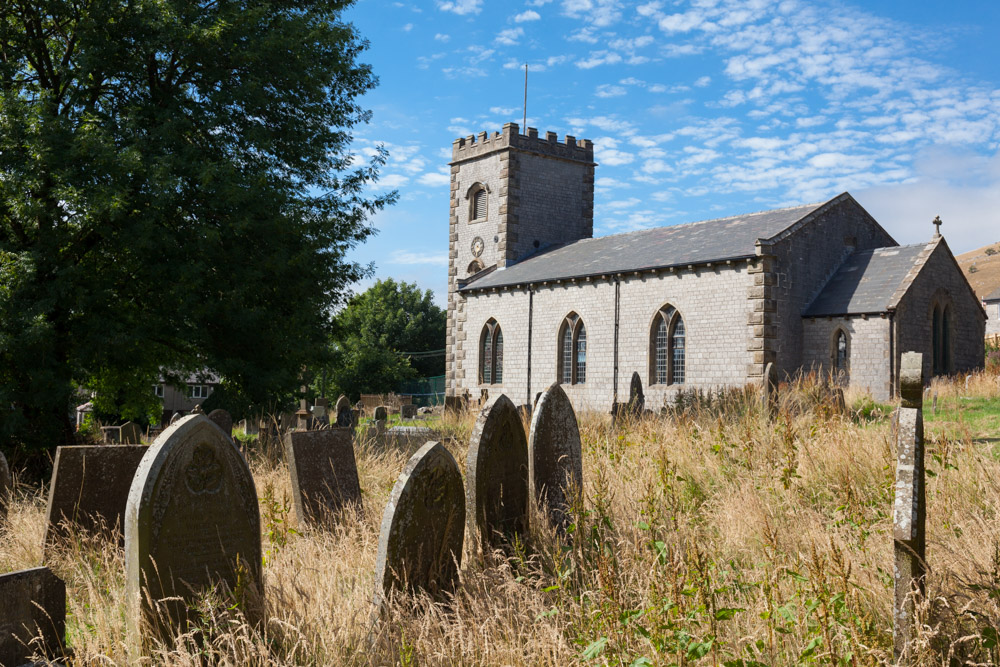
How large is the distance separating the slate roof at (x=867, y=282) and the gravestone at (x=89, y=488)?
21663mm

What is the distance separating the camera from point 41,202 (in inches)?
453

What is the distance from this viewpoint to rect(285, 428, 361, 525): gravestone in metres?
7.39

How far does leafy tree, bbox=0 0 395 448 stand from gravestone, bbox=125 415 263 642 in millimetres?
7831

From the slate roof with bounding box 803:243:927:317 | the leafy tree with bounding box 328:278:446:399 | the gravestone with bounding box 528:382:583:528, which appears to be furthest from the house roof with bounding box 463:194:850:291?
the gravestone with bounding box 528:382:583:528

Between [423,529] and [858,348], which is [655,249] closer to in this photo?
[858,348]

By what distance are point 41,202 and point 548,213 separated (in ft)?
88.5

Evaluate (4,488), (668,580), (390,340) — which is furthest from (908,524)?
(390,340)

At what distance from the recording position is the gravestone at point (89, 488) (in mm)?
6250

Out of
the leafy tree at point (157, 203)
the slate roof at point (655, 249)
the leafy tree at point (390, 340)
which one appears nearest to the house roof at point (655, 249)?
the slate roof at point (655, 249)

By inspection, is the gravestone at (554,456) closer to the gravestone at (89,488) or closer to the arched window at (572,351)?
the gravestone at (89,488)

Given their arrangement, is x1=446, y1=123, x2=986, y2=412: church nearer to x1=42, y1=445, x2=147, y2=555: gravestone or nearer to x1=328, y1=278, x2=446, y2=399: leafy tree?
x1=328, y1=278, x2=446, y2=399: leafy tree

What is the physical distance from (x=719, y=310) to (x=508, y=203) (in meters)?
13.7

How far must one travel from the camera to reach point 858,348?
23281 mm

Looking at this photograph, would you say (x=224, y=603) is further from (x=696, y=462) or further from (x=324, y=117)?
(x=324, y=117)
